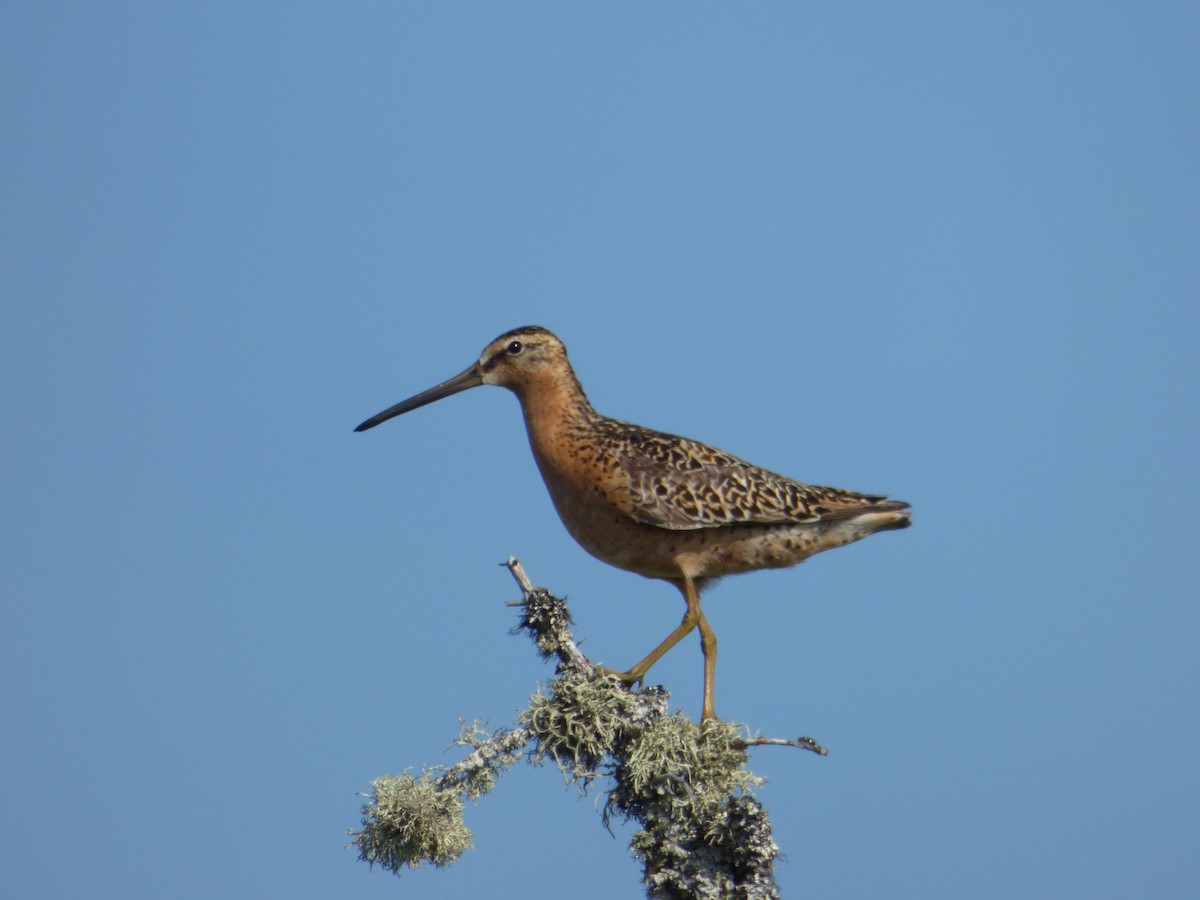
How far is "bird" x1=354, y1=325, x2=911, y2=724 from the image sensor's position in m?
8.29

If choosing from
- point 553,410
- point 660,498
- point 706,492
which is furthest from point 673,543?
point 553,410

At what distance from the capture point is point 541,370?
29.6 ft

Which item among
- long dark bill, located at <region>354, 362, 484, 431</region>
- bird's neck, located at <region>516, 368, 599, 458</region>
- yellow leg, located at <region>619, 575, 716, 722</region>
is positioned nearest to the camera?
yellow leg, located at <region>619, 575, 716, 722</region>

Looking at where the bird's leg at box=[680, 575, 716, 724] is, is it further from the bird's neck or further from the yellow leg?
the bird's neck

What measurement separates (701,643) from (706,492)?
3.04 feet

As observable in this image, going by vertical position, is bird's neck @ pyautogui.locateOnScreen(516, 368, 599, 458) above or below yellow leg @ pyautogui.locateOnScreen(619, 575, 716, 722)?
above

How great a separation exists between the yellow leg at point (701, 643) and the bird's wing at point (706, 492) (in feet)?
1.44

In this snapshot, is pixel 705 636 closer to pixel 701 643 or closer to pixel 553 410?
pixel 701 643

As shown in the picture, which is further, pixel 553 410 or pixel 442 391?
pixel 442 391

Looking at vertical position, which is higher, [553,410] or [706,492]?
[553,410]

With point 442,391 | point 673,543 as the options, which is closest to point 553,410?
point 442,391

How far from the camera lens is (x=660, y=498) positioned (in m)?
8.27

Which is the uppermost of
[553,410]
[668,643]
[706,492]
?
[553,410]

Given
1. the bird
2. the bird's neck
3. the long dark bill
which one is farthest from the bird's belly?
the long dark bill
